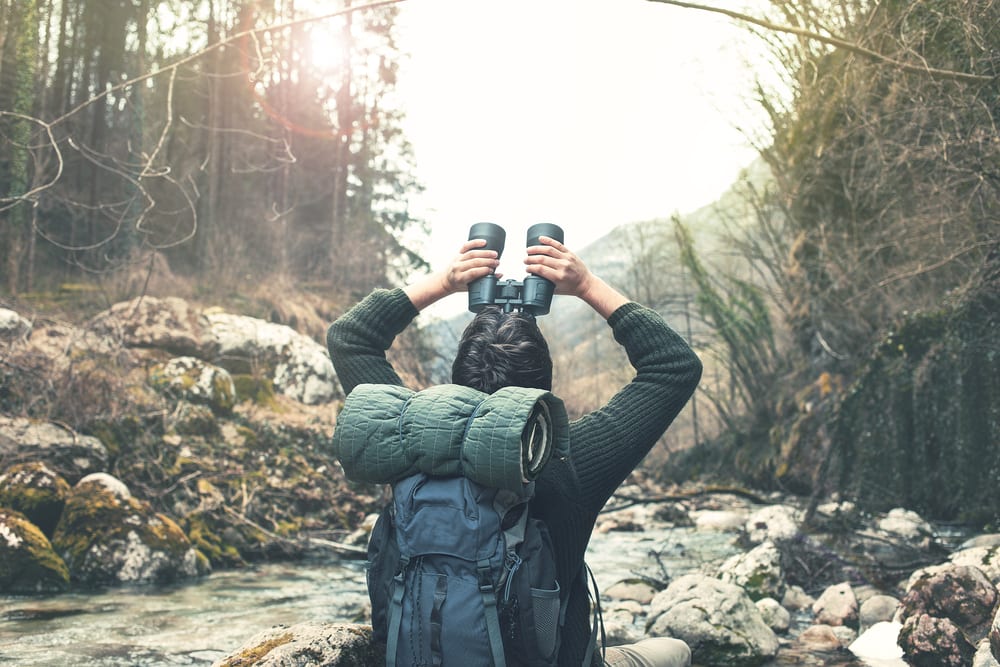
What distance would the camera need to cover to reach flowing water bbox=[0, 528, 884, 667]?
4.82m

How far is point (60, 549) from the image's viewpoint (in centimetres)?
669

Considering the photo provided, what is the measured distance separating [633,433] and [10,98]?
53.0 ft

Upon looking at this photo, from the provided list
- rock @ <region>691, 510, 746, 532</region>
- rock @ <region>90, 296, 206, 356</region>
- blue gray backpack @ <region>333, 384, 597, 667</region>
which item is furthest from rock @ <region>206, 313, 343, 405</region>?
blue gray backpack @ <region>333, 384, 597, 667</region>

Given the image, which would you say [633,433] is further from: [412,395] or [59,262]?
[59,262]

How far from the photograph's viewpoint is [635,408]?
7.20 feet

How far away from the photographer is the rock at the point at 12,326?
8.72 m

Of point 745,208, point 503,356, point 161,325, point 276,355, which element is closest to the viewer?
point 503,356

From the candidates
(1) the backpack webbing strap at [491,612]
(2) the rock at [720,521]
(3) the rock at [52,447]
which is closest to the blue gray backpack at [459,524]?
(1) the backpack webbing strap at [491,612]

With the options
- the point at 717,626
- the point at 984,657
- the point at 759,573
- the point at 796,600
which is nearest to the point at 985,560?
the point at 796,600

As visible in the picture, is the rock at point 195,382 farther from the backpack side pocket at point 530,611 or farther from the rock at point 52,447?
the backpack side pocket at point 530,611

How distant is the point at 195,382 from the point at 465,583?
920 cm

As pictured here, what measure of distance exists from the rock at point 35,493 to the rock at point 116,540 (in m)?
0.09

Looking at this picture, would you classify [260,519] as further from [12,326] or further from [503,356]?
[503,356]

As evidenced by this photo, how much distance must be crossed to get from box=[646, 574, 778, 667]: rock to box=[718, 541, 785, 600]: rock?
1005 millimetres
